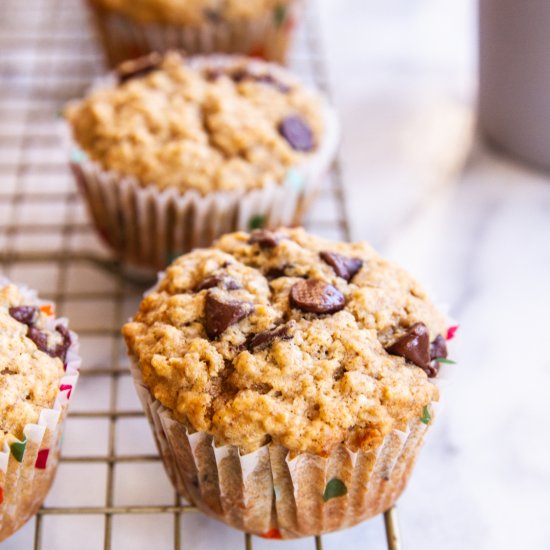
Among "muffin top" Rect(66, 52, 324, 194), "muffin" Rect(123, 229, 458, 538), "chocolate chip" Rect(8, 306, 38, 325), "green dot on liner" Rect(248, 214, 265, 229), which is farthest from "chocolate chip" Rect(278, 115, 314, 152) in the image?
"chocolate chip" Rect(8, 306, 38, 325)

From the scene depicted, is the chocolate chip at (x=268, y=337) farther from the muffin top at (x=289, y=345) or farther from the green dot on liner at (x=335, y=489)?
the green dot on liner at (x=335, y=489)

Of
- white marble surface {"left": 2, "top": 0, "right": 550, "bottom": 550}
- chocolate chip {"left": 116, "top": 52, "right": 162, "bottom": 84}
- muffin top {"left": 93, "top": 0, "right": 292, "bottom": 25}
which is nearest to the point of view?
white marble surface {"left": 2, "top": 0, "right": 550, "bottom": 550}

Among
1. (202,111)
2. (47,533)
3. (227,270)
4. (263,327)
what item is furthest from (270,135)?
(47,533)

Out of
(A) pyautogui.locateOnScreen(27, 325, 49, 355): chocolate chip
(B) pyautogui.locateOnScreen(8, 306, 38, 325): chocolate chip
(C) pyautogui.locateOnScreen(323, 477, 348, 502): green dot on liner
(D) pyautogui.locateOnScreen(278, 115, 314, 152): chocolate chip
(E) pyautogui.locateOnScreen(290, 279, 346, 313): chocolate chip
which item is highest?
(D) pyautogui.locateOnScreen(278, 115, 314, 152): chocolate chip

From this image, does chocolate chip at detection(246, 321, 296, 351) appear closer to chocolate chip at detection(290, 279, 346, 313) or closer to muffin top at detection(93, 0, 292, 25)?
chocolate chip at detection(290, 279, 346, 313)

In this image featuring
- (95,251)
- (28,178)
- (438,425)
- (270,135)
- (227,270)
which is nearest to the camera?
(227,270)

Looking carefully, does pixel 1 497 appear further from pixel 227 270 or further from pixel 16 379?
pixel 227 270
